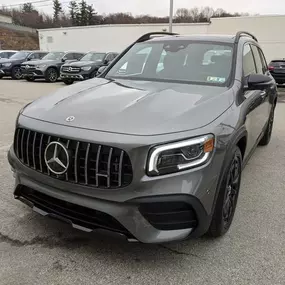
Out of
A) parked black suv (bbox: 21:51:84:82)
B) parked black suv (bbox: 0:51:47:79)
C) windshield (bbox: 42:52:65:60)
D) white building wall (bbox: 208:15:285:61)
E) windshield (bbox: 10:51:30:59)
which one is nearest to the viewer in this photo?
parked black suv (bbox: 21:51:84:82)

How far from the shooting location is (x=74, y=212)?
2.57 meters

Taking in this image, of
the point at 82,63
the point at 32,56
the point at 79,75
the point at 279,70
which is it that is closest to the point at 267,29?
the point at 279,70

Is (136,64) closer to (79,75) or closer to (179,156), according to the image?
(179,156)

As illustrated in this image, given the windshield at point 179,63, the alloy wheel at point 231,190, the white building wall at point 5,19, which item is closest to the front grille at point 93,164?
the alloy wheel at point 231,190

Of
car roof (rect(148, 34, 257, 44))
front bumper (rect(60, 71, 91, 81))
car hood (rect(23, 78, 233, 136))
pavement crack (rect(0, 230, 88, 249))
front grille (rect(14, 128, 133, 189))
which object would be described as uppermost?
car roof (rect(148, 34, 257, 44))

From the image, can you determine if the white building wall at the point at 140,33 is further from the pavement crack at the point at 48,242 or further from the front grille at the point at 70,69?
the pavement crack at the point at 48,242

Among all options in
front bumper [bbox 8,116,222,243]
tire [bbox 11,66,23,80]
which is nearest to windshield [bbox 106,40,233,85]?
front bumper [bbox 8,116,222,243]

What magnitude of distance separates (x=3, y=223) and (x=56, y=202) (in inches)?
33.7

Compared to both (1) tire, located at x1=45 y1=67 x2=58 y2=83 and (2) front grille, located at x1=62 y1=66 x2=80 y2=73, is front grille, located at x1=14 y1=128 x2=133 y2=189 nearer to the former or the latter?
(2) front grille, located at x1=62 y1=66 x2=80 y2=73

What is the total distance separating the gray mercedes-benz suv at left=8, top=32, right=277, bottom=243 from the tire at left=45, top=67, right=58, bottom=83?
15418mm

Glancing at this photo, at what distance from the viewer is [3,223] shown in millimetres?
3170

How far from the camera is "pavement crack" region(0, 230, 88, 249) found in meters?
2.85

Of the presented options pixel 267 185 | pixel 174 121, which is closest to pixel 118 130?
pixel 174 121

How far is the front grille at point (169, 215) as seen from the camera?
234cm
